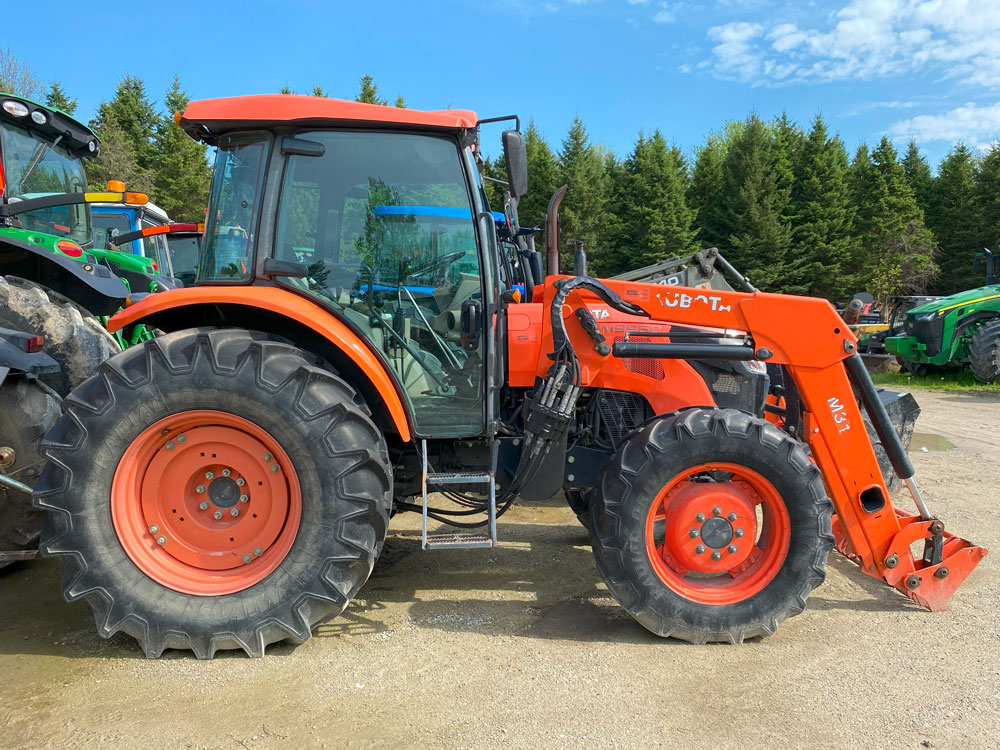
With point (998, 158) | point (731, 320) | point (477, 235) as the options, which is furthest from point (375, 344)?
point (998, 158)

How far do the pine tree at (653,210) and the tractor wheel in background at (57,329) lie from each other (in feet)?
80.8

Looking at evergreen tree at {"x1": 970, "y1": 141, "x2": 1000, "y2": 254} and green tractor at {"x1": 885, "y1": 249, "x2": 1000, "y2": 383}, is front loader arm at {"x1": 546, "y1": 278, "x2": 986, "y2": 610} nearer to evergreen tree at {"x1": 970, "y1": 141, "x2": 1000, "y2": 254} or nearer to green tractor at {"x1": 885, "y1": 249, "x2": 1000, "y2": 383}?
green tractor at {"x1": 885, "y1": 249, "x2": 1000, "y2": 383}

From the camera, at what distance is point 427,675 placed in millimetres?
2762

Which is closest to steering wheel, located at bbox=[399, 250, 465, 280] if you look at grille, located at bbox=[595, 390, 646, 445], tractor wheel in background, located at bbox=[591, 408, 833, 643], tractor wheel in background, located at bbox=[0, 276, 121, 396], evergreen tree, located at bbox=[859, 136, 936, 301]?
grille, located at bbox=[595, 390, 646, 445]

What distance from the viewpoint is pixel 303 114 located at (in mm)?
2916

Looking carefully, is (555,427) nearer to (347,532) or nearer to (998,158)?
(347,532)

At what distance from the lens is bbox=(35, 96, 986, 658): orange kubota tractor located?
2.84 metres

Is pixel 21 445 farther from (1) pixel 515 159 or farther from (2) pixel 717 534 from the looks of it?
(2) pixel 717 534

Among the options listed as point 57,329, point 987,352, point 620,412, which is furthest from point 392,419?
point 987,352

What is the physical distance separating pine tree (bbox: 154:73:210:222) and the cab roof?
89.4 ft

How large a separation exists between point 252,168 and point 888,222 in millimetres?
29159

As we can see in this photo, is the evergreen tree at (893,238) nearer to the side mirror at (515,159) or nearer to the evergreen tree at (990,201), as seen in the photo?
the evergreen tree at (990,201)

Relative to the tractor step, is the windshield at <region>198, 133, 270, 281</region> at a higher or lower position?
higher

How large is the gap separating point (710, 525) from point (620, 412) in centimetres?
72
